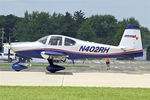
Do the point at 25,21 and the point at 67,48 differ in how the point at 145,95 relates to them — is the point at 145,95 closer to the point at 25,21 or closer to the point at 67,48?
the point at 67,48

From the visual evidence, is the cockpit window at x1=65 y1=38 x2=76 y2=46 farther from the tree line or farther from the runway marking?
the tree line

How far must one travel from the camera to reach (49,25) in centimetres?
12169

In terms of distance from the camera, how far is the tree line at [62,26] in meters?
109

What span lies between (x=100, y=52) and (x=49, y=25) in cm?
9950

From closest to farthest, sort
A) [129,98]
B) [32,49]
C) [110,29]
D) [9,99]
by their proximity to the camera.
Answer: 1. [9,99]
2. [129,98]
3. [32,49]
4. [110,29]

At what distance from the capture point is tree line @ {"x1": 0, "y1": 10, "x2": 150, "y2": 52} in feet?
356

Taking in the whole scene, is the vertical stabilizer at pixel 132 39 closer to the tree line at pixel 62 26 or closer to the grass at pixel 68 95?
the grass at pixel 68 95

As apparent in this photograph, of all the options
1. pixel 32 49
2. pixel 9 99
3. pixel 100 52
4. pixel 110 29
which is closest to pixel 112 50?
pixel 100 52

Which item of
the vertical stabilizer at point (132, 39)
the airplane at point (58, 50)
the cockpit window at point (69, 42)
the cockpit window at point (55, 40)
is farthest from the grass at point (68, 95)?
the vertical stabilizer at point (132, 39)

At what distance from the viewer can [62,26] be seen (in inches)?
4808

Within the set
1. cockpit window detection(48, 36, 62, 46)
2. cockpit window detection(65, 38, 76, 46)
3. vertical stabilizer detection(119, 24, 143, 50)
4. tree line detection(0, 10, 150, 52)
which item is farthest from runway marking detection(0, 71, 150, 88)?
tree line detection(0, 10, 150, 52)

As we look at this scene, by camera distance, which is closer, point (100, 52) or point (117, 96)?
point (117, 96)

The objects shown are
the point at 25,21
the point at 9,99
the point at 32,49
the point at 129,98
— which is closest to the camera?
the point at 9,99

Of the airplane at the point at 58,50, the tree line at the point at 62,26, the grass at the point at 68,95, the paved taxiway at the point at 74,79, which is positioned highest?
the tree line at the point at 62,26
